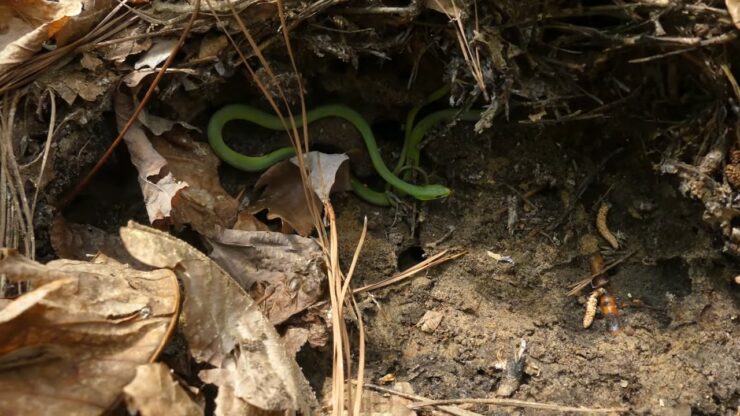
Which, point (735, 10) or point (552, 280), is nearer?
point (735, 10)

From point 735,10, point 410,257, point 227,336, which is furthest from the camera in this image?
point 410,257

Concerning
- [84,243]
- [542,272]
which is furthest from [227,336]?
[542,272]

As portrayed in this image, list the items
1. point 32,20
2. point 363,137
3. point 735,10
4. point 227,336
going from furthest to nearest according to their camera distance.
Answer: point 363,137
point 32,20
point 735,10
point 227,336

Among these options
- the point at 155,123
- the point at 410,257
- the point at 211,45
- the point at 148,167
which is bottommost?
the point at 410,257

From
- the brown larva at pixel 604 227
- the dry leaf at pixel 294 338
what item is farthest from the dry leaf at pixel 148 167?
the brown larva at pixel 604 227

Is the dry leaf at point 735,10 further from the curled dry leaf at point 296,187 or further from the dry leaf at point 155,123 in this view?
the dry leaf at point 155,123

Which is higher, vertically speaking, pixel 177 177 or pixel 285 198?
pixel 177 177

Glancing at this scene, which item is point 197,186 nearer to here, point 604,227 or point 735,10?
point 604,227

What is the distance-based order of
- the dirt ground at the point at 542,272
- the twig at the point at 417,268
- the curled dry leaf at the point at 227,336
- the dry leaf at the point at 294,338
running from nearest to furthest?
the curled dry leaf at the point at 227,336 < the dry leaf at the point at 294,338 < the dirt ground at the point at 542,272 < the twig at the point at 417,268
